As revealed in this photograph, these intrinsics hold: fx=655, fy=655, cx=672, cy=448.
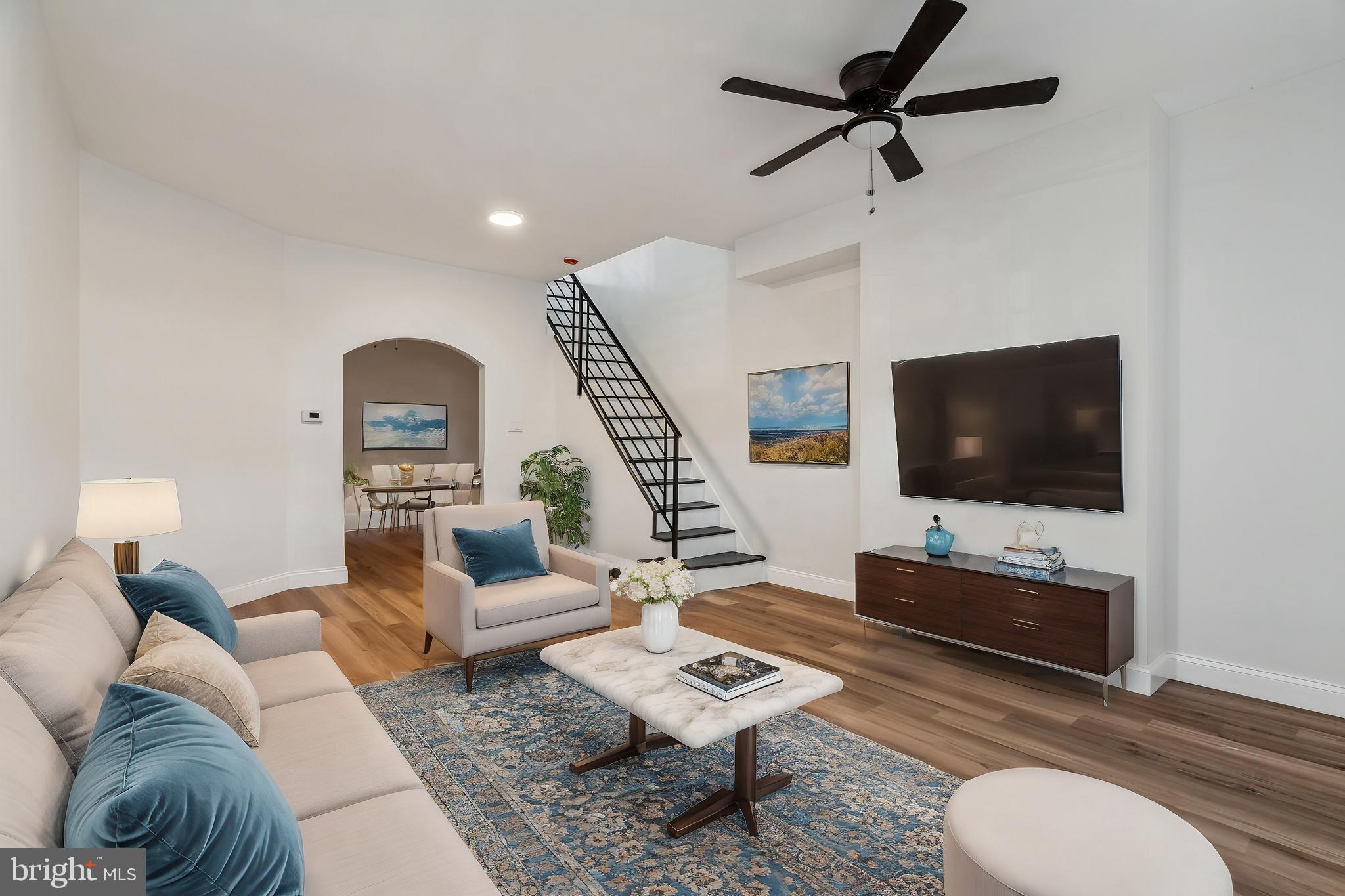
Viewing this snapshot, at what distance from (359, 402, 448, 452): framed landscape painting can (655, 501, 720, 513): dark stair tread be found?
612cm

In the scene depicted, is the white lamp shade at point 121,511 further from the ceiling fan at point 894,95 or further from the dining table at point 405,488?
the dining table at point 405,488

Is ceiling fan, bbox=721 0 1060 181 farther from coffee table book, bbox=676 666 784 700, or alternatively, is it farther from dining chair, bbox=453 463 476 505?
dining chair, bbox=453 463 476 505

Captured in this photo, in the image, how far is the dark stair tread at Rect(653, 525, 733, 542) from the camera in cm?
555

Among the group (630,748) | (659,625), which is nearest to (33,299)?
(659,625)

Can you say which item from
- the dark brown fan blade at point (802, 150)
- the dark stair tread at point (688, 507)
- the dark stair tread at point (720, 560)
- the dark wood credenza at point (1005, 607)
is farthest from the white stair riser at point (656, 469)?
the dark brown fan blade at point (802, 150)

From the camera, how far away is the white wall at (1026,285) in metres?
3.26

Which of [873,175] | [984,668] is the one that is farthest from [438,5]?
[984,668]

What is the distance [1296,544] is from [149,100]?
19.3 feet

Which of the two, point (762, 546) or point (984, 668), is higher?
point (762, 546)

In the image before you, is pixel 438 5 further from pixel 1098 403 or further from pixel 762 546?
pixel 762 546

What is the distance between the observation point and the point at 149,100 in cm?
323

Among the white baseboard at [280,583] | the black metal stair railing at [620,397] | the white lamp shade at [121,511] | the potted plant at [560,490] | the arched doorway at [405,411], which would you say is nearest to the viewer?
the white lamp shade at [121,511]

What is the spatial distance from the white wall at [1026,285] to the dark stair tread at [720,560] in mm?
1170

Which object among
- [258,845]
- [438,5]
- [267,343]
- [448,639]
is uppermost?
[438,5]
